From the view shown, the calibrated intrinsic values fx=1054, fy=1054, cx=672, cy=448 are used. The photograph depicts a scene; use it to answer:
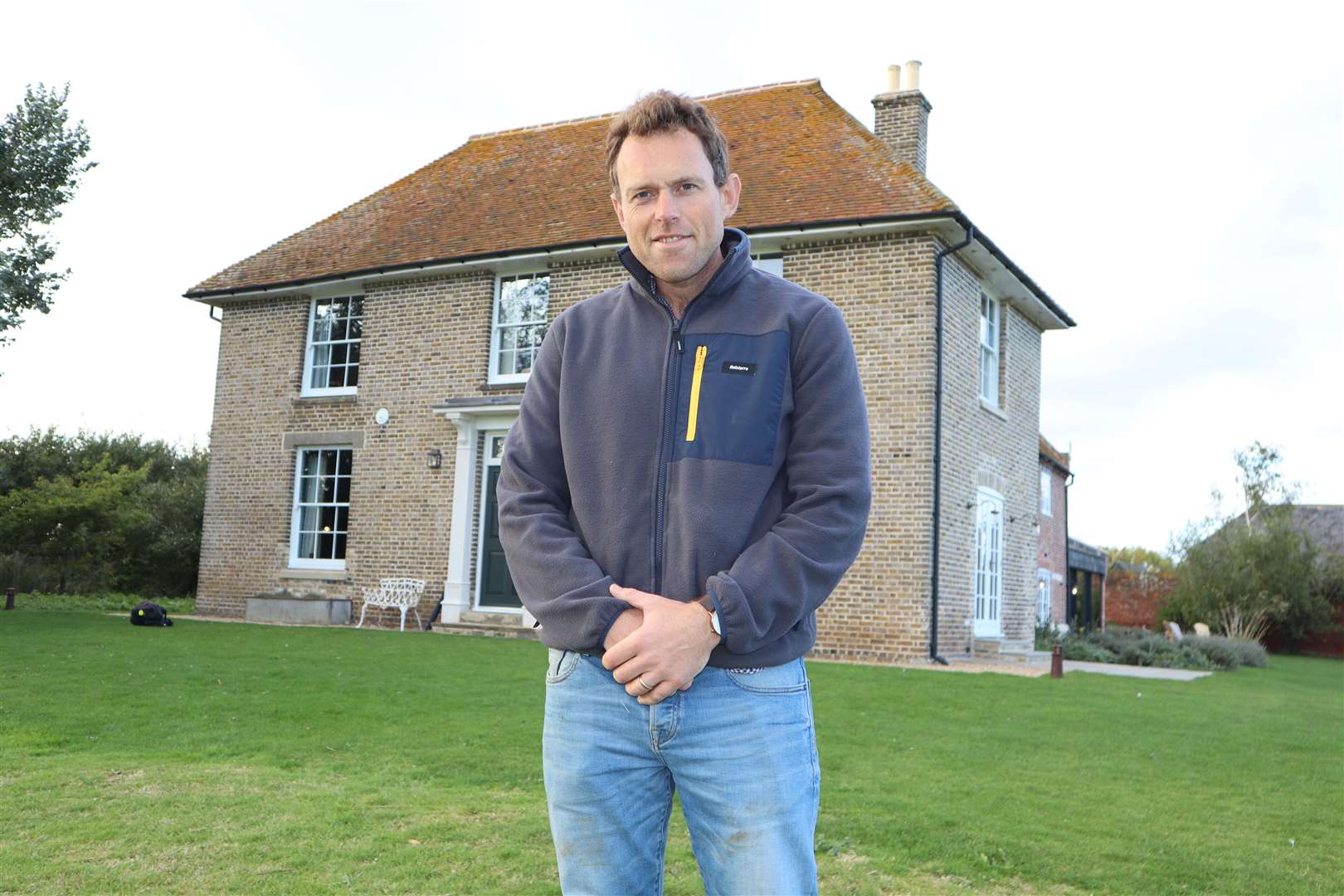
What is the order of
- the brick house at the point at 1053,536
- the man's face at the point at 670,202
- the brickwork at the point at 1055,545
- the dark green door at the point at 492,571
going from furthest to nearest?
the brickwork at the point at 1055,545 < the brick house at the point at 1053,536 < the dark green door at the point at 492,571 < the man's face at the point at 670,202

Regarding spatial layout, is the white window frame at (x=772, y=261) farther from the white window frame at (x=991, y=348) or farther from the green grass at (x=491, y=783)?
the green grass at (x=491, y=783)

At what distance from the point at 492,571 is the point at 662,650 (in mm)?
14320

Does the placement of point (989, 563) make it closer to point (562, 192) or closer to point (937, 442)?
point (937, 442)

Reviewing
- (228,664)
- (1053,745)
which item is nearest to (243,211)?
(228,664)

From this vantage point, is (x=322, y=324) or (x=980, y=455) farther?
(x=322, y=324)

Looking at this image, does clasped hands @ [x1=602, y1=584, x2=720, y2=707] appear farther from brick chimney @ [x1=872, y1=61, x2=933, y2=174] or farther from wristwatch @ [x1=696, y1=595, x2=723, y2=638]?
brick chimney @ [x1=872, y1=61, x2=933, y2=174]

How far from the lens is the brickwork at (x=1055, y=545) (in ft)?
88.0

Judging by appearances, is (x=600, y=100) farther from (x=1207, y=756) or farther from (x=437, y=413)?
(x=1207, y=756)

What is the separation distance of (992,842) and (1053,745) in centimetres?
304

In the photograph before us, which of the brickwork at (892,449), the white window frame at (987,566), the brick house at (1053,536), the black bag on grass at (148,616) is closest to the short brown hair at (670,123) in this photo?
the brickwork at (892,449)

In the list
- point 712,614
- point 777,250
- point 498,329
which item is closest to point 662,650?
point 712,614

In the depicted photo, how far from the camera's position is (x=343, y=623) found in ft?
53.0

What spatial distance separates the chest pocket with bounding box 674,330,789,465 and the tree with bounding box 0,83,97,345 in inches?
Result: 610

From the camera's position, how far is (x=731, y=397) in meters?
1.97
